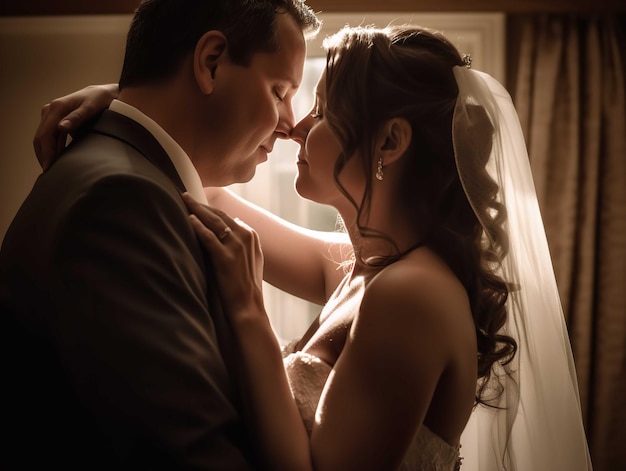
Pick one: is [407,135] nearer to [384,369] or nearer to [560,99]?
[384,369]

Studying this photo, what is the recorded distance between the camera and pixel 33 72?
3180 mm

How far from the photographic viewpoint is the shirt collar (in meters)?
1.31

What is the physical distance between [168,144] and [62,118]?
28cm

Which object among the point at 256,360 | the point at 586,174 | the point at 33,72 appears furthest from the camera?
the point at 33,72

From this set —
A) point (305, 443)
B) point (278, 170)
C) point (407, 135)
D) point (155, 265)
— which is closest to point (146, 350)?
point (155, 265)

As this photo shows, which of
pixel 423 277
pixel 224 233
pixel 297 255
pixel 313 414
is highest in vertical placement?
pixel 224 233

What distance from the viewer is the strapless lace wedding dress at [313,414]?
135 cm

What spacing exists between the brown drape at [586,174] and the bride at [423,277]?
5.01 feet

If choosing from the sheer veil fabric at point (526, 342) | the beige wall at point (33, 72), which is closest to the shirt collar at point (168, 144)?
the sheer veil fabric at point (526, 342)

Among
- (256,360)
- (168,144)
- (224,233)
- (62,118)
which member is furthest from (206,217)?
(62,118)

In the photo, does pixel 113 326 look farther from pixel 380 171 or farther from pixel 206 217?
pixel 380 171

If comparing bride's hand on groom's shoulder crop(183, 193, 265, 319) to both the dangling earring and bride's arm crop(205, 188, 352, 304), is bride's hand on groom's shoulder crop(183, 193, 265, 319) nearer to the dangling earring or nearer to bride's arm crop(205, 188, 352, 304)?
the dangling earring

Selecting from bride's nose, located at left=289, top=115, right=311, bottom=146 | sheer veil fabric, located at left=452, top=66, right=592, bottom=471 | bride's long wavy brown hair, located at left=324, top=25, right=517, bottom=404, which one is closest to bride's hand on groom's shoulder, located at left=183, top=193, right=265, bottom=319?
bride's long wavy brown hair, located at left=324, top=25, right=517, bottom=404

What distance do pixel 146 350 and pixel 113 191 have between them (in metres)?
0.27
